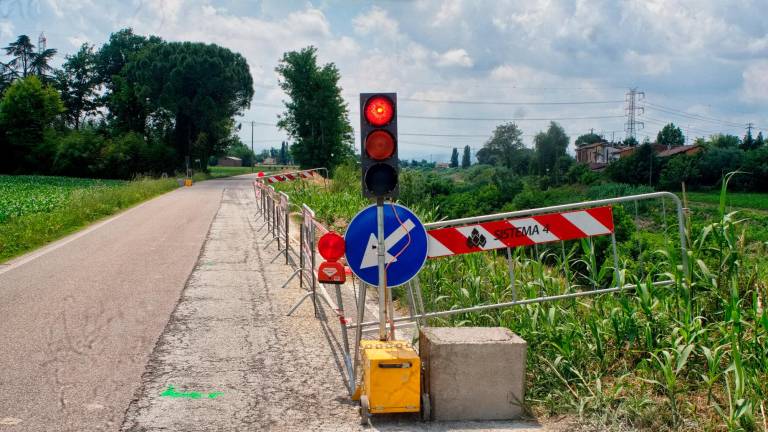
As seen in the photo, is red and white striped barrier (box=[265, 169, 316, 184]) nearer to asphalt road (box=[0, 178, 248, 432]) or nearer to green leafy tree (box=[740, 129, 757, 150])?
asphalt road (box=[0, 178, 248, 432])

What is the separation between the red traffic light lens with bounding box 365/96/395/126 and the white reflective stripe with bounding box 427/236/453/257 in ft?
4.53

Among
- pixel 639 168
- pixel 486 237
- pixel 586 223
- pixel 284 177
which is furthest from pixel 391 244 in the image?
pixel 639 168

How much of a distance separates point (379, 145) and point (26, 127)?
7475 cm

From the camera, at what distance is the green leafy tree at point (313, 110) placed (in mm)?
72125

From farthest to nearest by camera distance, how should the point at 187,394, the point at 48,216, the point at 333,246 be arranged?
the point at 48,216
the point at 333,246
the point at 187,394

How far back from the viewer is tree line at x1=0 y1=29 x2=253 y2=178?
6675 cm

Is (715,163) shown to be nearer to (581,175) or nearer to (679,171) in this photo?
(679,171)

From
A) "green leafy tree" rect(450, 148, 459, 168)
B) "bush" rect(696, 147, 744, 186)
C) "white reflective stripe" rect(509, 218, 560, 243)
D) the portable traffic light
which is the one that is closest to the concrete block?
the portable traffic light

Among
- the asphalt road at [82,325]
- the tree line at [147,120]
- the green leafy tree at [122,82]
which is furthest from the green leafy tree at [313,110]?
the asphalt road at [82,325]

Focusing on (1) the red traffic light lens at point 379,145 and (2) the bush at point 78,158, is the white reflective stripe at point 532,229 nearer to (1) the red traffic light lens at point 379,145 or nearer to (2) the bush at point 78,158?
(1) the red traffic light lens at point 379,145

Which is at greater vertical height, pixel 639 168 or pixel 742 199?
pixel 639 168

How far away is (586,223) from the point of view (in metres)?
6.12

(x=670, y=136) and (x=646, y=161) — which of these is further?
(x=670, y=136)

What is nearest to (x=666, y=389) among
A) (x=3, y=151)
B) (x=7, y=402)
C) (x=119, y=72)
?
(x=7, y=402)
